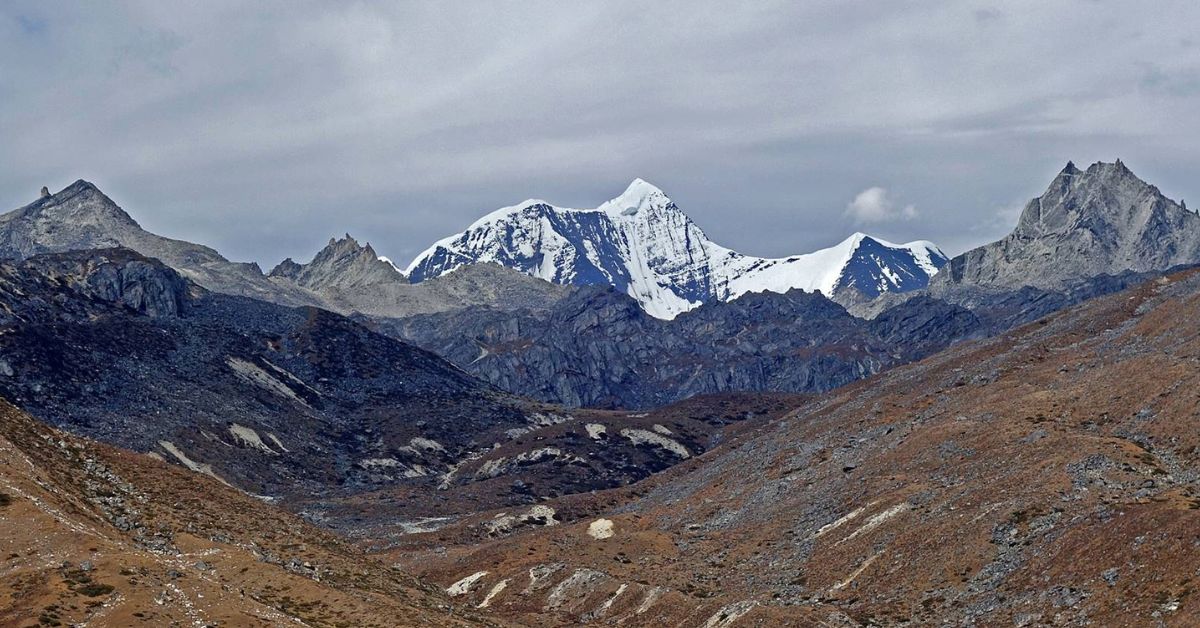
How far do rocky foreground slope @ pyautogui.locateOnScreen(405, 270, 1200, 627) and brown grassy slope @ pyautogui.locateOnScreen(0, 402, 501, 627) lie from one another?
36.2m

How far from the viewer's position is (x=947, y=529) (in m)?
122

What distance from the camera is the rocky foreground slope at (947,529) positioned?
3986 inches

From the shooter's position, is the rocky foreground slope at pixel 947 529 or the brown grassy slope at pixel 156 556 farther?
the rocky foreground slope at pixel 947 529

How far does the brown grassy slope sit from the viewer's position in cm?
7369

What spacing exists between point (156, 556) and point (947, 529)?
7154cm

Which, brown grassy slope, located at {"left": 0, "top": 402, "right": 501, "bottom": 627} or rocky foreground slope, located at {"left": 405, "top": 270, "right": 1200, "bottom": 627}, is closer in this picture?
brown grassy slope, located at {"left": 0, "top": 402, "right": 501, "bottom": 627}

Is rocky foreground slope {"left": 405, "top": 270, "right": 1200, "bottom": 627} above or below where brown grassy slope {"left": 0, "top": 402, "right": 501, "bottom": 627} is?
below

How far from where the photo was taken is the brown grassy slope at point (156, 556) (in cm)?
7369

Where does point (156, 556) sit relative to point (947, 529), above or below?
above

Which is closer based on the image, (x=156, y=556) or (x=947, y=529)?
(x=156, y=556)

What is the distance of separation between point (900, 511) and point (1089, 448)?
19.1 m

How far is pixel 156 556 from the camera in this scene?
3236 inches

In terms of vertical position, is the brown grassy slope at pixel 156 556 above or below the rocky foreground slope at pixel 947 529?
above

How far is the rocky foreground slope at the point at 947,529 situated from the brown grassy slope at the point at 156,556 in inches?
1425
